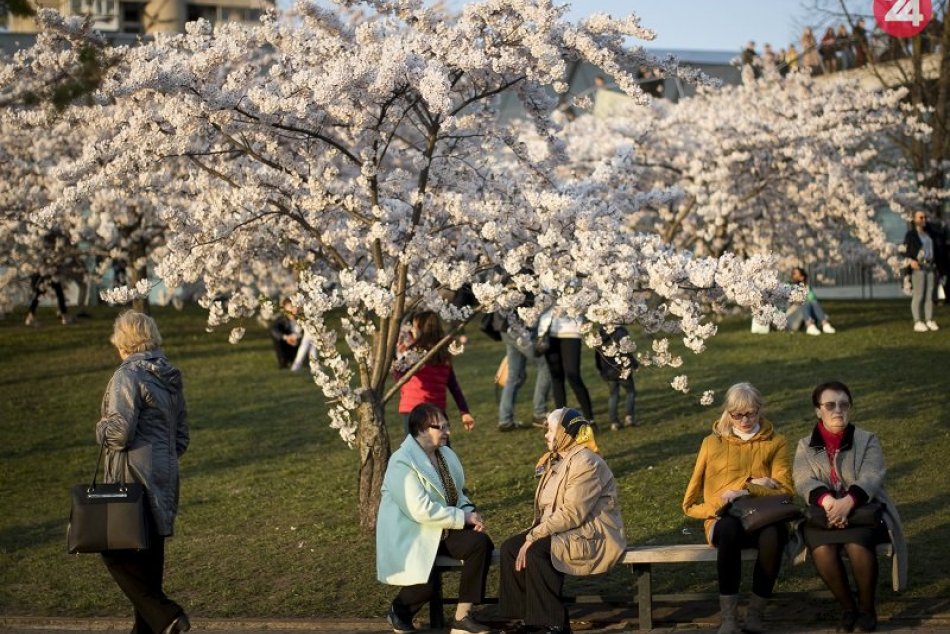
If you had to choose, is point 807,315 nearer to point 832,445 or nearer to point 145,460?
point 832,445

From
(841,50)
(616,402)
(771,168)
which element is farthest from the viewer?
(841,50)

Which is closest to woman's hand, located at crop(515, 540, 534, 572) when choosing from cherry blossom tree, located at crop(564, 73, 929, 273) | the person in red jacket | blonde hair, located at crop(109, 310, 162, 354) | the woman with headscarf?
the woman with headscarf

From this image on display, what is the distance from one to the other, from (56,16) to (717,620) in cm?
645

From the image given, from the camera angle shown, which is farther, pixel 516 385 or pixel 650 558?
pixel 516 385

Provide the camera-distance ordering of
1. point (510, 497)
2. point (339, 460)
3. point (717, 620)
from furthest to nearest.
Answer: point (339, 460), point (510, 497), point (717, 620)

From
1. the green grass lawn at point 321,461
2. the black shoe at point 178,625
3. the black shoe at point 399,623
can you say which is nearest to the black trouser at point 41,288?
the green grass lawn at point 321,461

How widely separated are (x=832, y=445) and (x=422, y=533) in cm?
233

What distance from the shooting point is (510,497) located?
11469mm

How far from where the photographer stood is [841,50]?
1299 inches

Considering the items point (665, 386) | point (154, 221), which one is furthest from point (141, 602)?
point (154, 221)

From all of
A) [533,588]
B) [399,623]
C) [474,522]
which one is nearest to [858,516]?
[533,588]

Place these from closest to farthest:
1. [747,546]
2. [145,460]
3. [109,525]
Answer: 1. [109,525]
2. [145,460]
3. [747,546]

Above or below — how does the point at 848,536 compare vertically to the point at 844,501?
below

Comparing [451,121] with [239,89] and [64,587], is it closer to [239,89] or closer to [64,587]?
[239,89]
